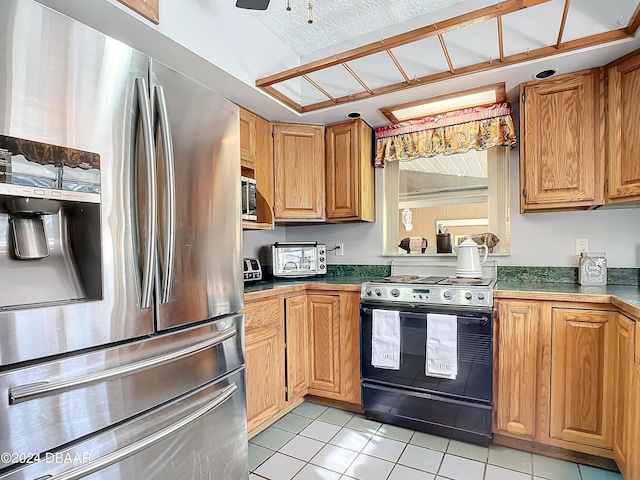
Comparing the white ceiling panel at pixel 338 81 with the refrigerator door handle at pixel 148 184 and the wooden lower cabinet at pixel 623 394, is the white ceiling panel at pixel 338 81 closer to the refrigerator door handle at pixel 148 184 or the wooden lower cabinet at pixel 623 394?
the refrigerator door handle at pixel 148 184

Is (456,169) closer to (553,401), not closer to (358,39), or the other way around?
(358,39)

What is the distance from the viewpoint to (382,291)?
2.22 meters

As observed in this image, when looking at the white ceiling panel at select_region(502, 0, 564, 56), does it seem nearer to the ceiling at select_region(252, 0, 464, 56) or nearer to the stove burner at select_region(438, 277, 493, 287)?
the ceiling at select_region(252, 0, 464, 56)

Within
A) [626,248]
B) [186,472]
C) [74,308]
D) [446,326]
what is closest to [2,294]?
[74,308]

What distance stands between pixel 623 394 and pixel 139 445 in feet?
6.76

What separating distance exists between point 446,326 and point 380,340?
16.9 inches

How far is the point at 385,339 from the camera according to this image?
2.20m

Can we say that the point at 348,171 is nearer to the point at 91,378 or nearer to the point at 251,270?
the point at 251,270

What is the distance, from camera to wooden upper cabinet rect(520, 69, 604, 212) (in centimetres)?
196

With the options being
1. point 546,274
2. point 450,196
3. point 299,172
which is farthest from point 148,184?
point 546,274

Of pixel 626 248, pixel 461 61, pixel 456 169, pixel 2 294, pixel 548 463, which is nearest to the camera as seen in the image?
pixel 2 294

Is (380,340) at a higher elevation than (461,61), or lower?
lower

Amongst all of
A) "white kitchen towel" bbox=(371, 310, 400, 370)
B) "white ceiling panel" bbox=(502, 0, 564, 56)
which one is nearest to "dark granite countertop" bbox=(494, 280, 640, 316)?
"white kitchen towel" bbox=(371, 310, 400, 370)

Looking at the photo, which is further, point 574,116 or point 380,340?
point 380,340
